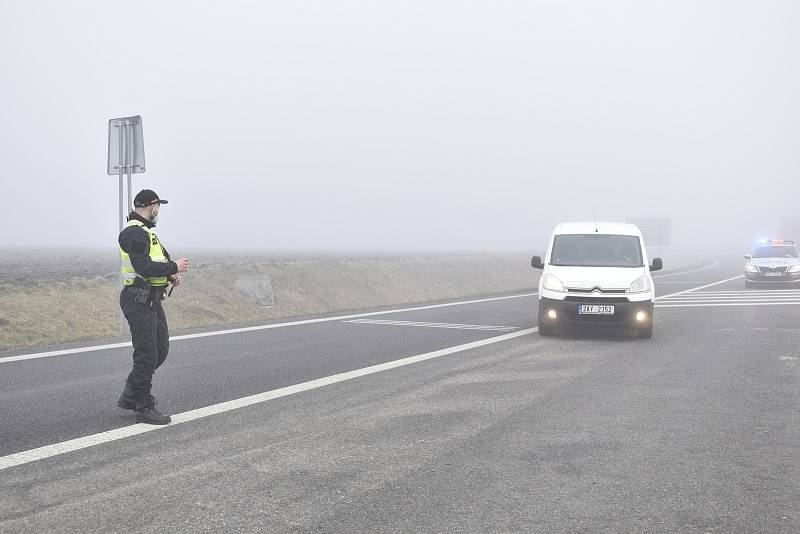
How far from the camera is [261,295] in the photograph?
883 inches

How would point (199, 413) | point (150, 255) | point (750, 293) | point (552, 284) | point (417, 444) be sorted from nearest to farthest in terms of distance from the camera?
1. point (417, 444)
2. point (150, 255)
3. point (199, 413)
4. point (552, 284)
5. point (750, 293)

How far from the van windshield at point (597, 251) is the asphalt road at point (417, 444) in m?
2.26

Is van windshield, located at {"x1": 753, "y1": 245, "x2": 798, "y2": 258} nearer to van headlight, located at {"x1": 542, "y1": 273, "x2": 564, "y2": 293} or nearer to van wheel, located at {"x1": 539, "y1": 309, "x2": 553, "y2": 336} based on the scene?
van wheel, located at {"x1": 539, "y1": 309, "x2": 553, "y2": 336}

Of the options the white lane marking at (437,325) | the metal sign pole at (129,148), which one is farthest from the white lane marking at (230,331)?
the metal sign pole at (129,148)

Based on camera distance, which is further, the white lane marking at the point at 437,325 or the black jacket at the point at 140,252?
the white lane marking at the point at 437,325

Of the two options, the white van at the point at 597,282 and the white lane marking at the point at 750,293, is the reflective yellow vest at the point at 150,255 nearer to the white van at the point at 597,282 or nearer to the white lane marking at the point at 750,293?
the white van at the point at 597,282

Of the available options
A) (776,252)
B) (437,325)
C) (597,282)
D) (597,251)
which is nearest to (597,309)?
(597,282)

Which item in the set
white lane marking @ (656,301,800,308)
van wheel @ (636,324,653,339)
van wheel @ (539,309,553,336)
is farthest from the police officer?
white lane marking @ (656,301,800,308)

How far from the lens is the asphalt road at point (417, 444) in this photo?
3.86m

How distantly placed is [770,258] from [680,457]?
2387 cm

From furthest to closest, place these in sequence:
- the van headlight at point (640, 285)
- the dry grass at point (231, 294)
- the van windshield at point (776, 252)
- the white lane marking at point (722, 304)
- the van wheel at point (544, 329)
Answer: the van windshield at point (776, 252) < the white lane marking at point (722, 304) < the dry grass at point (231, 294) < the van wheel at point (544, 329) < the van headlight at point (640, 285)

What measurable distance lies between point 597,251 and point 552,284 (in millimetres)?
1321

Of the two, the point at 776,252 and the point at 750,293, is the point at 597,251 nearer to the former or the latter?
the point at 750,293

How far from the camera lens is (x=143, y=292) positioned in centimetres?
580
